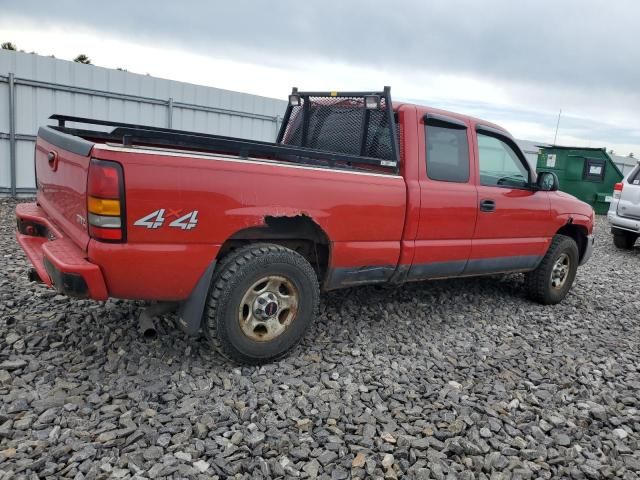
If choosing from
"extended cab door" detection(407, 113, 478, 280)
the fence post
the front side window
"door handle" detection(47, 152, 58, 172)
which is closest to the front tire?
"extended cab door" detection(407, 113, 478, 280)

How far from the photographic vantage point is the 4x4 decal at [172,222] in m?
2.80

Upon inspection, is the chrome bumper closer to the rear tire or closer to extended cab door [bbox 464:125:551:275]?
the rear tire

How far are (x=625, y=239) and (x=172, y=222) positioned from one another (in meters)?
9.55

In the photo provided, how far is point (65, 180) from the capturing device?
3.12 m


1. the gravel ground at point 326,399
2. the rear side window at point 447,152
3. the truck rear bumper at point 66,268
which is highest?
the rear side window at point 447,152

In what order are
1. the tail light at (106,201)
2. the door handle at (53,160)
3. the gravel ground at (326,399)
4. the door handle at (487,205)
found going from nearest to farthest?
1. the gravel ground at (326,399)
2. the tail light at (106,201)
3. the door handle at (53,160)
4. the door handle at (487,205)

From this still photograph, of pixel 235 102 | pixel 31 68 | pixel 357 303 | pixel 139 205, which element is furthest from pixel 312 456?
pixel 235 102

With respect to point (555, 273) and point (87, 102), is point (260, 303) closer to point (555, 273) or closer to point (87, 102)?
point (555, 273)

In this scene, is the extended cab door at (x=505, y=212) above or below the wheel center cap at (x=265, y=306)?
above

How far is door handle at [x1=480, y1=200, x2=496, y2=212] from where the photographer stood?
4.45 m

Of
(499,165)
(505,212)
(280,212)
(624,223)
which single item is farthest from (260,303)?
(624,223)

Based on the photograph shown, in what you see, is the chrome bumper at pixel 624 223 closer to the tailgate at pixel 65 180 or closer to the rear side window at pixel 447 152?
the rear side window at pixel 447 152

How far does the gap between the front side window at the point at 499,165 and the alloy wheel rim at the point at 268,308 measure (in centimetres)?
214

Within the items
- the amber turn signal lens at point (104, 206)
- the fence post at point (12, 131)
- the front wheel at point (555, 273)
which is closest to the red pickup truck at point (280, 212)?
the amber turn signal lens at point (104, 206)
